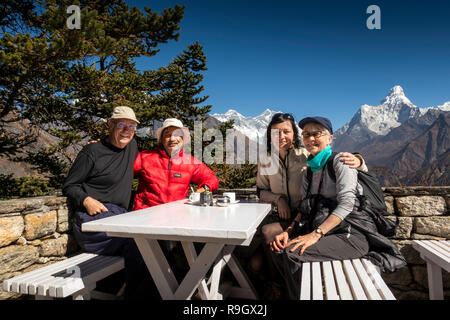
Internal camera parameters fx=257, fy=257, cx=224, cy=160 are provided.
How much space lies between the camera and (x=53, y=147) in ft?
23.4

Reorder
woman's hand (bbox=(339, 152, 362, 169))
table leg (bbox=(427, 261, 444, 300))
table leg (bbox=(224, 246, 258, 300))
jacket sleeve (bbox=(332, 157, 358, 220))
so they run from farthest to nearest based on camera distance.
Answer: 1. table leg (bbox=(224, 246, 258, 300))
2. table leg (bbox=(427, 261, 444, 300))
3. woman's hand (bbox=(339, 152, 362, 169))
4. jacket sleeve (bbox=(332, 157, 358, 220))

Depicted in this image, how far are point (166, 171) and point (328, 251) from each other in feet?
5.67

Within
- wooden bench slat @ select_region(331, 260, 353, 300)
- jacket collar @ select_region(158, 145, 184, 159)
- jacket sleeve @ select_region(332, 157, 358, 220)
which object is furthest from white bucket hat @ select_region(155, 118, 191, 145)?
wooden bench slat @ select_region(331, 260, 353, 300)

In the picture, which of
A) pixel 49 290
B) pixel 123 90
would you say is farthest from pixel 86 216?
pixel 123 90

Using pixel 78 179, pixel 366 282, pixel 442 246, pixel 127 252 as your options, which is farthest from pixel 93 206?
pixel 442 246

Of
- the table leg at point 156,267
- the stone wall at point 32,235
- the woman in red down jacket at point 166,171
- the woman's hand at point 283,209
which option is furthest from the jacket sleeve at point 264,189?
the stone wall at point 32,235

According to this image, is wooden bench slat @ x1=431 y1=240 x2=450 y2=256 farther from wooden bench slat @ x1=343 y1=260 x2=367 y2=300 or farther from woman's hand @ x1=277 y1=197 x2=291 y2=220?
woman's hand @ x1=277 y1=197 x2=291 y2=220

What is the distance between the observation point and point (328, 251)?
1.78 meters

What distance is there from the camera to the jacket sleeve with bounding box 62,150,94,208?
90.0 inches

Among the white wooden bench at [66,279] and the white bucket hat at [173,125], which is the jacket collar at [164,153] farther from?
the white wooden bench at [66,279]

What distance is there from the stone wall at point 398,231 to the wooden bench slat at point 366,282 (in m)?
1.36

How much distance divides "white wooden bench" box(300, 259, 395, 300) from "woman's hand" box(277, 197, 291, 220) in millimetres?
701

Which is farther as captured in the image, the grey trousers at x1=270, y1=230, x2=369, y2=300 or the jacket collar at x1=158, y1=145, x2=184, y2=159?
the jacket collar at x1=158, y1=145, x2=184, y2=159

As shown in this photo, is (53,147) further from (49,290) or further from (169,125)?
(49,290)
